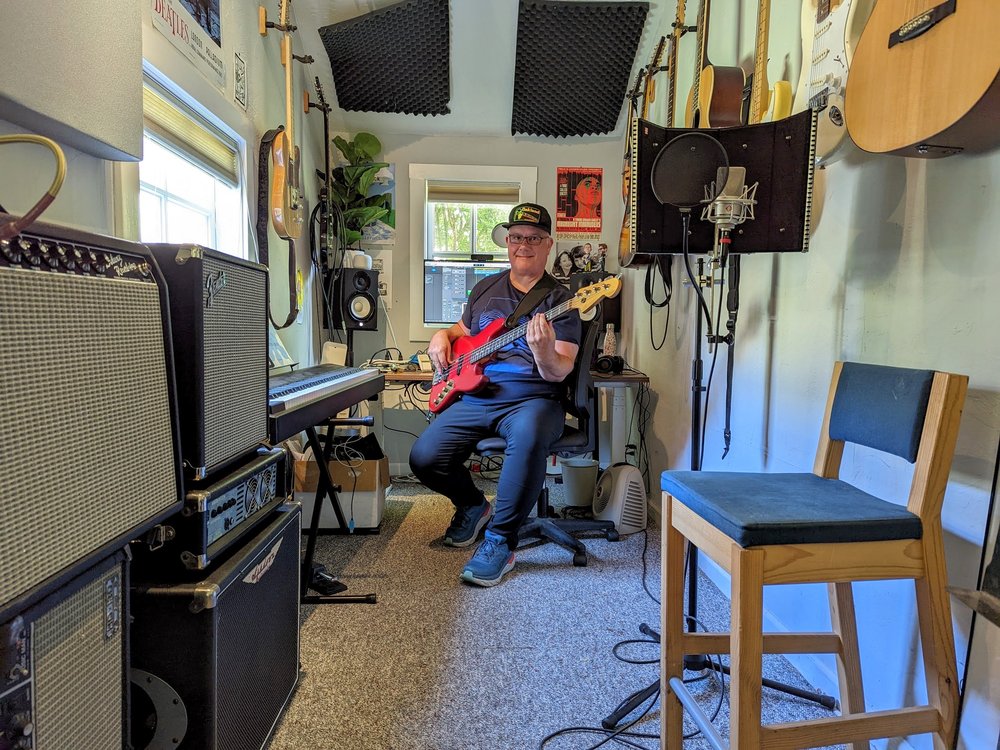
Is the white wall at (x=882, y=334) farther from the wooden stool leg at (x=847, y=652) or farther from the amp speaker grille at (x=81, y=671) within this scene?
the amp speaker grille at (x=81, y=671)

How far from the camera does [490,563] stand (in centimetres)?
198

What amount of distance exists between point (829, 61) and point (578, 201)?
82.5 inches

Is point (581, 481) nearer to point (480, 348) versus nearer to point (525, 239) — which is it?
point (480, 348)

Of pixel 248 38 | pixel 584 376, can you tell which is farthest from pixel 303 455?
pixel 248 38

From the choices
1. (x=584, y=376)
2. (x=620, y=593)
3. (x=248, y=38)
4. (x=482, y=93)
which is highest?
(x=482, y=93)

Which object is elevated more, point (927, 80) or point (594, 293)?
point (927, 80)

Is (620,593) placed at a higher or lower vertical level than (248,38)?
lower

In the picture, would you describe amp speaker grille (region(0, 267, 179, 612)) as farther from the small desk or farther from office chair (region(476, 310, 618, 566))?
the small desk

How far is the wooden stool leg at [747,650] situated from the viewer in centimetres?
86

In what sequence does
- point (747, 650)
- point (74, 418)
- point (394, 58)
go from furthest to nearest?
1. point (394, 58)
2. point (747, 650)
3. point (74, 418)

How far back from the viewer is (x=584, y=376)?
2.24 metres

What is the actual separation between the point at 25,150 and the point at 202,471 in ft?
2.49

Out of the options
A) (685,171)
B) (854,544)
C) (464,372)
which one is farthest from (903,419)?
(464,372)

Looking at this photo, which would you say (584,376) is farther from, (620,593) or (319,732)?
(319,732)
